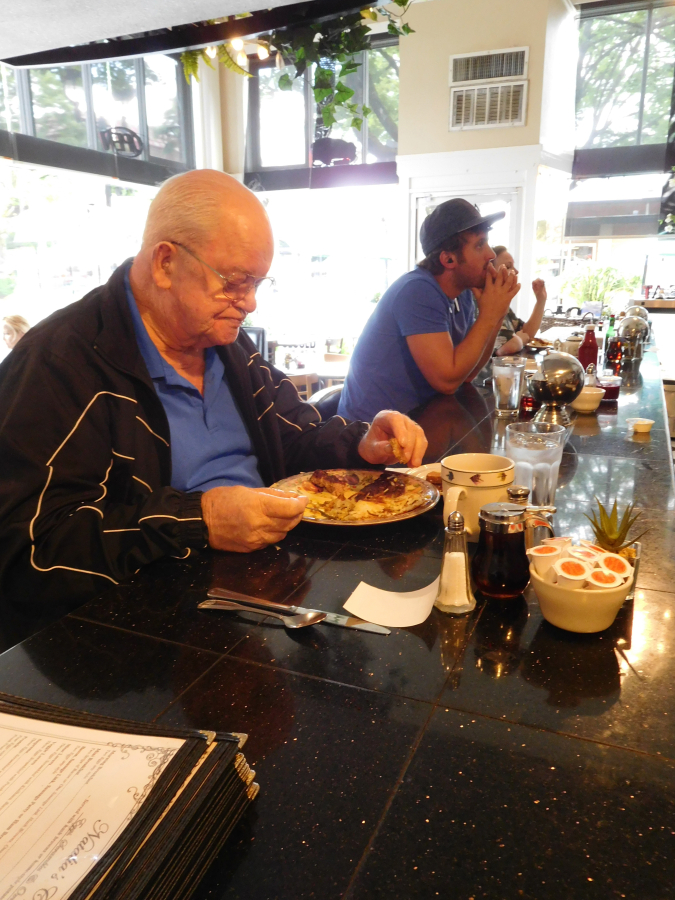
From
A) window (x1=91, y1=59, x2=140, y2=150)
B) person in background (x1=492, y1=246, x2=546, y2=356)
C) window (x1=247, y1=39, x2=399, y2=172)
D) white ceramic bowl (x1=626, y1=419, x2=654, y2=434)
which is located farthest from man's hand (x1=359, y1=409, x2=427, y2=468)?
window (x1=247, y1=39, x2=399, y2=172)

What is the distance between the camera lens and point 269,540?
120cm

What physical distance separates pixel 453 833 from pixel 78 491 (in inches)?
38.3

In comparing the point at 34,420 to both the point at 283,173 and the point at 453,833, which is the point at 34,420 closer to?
the point at 453,833

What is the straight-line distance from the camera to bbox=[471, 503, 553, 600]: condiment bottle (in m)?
0.98

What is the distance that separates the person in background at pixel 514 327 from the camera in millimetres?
3768

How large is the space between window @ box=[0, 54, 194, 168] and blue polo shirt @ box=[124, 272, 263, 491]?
5.08m

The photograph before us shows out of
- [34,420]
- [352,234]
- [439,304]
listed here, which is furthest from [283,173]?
[34,420]

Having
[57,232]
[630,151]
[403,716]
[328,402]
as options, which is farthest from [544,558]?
[630,151]

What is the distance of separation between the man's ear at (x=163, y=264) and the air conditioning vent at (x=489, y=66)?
682cm

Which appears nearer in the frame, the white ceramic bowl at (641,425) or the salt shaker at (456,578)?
the salt shaker at (456,578)

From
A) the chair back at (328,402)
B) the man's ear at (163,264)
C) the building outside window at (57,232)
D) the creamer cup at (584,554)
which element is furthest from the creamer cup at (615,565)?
the building outside window at (57,232)

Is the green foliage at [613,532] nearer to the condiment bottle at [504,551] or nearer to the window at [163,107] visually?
the condiment bottle at [504,551]

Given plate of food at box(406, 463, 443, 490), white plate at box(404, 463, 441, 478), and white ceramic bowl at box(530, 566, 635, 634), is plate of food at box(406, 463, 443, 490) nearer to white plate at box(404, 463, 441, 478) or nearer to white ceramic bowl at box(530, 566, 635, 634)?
white plate at box(404, 463, 441, 478)

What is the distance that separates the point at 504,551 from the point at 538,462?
49 cm
